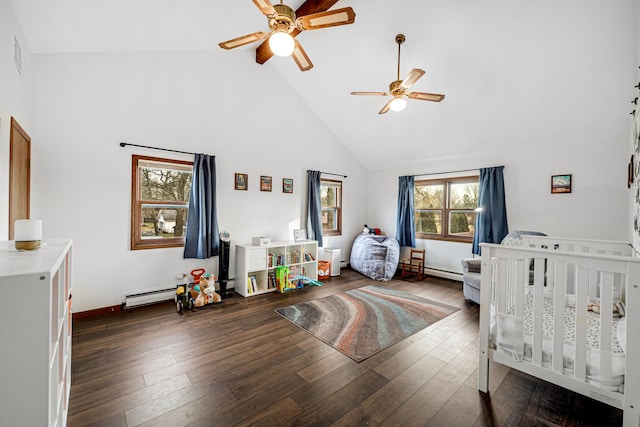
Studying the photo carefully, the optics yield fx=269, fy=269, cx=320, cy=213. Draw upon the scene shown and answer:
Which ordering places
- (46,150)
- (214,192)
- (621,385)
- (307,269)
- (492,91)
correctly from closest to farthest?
(621,385)
(46,150)
(492,91)
(214,192)
(307,269)

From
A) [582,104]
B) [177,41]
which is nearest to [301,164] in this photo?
[177,41]

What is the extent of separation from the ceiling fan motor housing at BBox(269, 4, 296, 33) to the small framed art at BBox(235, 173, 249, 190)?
2367mm

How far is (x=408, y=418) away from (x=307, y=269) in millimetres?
3222

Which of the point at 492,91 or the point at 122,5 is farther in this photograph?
the point at 492,91

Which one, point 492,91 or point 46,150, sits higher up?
point 492,91

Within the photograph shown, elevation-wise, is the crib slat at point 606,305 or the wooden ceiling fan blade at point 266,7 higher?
the wooden ceiling fan blade at point 266,7

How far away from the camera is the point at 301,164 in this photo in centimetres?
494

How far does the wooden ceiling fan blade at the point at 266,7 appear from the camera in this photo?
1.90 metres

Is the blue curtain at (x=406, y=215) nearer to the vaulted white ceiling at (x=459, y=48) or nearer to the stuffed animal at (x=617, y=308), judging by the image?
the vaulted white ceiling at (x=459, y=48)

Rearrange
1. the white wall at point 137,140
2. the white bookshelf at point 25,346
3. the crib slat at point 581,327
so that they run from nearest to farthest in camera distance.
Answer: the white bookshelf at point 25,346, the crib slat at point 581,327, the white wall at point 137,140

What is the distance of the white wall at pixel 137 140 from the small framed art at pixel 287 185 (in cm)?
8

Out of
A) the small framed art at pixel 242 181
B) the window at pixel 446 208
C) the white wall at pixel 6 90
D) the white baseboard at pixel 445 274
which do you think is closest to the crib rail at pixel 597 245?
the window at pixel 446 208

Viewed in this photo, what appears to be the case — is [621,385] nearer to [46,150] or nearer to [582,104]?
[582,104]

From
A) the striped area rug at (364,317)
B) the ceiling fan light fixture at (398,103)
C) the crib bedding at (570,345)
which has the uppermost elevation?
the ceiling fan light fixture at (398,103)
